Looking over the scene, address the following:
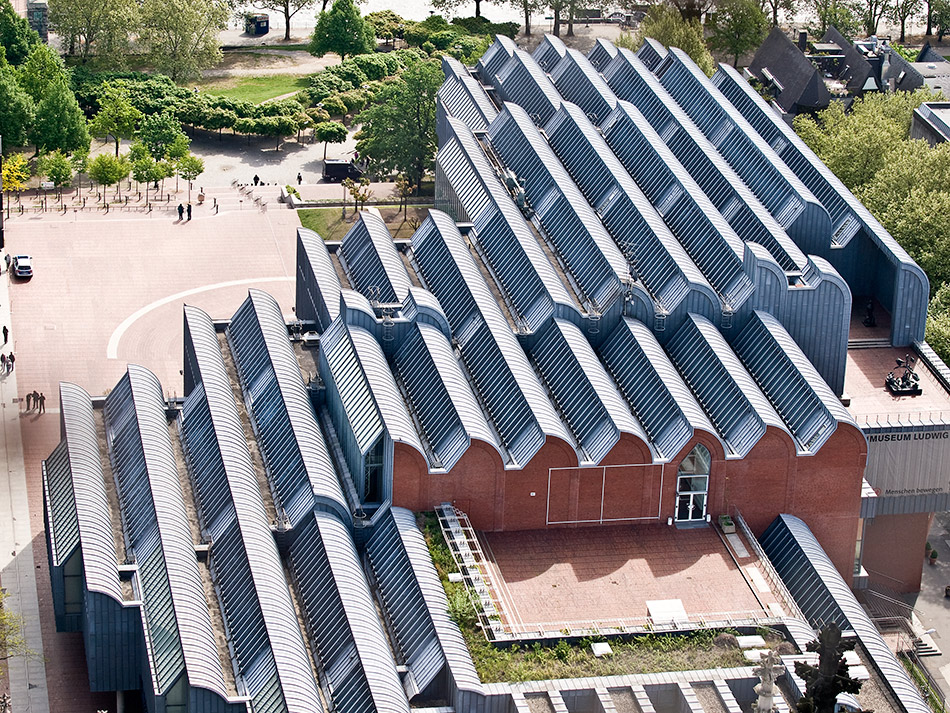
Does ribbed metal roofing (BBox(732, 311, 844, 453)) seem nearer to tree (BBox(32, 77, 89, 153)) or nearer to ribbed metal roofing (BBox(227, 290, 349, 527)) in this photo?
ribbed metal roofing (BBox(227, 290, 349, 527))

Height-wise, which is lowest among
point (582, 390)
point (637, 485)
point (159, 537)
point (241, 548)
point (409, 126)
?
point (241, 548)

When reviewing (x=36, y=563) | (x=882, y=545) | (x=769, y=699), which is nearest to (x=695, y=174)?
(x=882, y=545)

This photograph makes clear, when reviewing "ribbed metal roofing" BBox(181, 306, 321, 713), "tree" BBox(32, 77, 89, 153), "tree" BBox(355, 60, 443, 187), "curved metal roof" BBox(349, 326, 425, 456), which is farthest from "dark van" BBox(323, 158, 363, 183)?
"curved metal roof" BBox(349, 326, 425, 456)

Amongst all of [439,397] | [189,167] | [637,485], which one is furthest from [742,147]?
[189,167]

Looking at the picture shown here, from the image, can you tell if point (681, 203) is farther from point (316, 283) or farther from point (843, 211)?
point (316, 283)

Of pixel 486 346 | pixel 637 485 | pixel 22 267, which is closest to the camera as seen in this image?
pixel 637 485

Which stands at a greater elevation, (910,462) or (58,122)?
(58,122)
